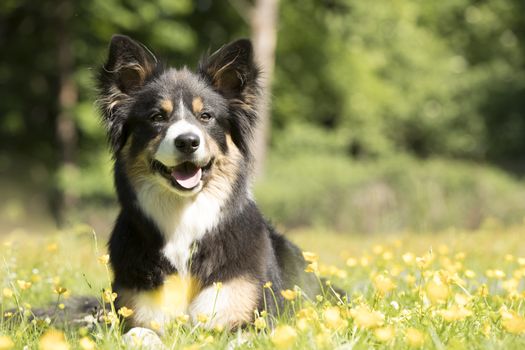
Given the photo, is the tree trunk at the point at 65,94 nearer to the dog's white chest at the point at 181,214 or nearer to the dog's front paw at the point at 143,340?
the dog's white chest at the point at 181,214

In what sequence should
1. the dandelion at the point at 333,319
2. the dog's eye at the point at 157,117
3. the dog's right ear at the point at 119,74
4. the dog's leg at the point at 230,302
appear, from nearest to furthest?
the dandelion at the point at 333,319
the dog's leg at the point at 230,302
the dog's eye at the point at 157,117
the dog's right ear at the point at 119,74

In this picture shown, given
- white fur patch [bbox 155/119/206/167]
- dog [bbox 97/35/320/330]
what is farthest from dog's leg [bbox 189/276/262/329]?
white fur patch [bbox 155/119/206/167]

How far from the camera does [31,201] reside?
2109 cm

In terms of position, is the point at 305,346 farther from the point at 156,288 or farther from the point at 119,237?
the point at 119,237

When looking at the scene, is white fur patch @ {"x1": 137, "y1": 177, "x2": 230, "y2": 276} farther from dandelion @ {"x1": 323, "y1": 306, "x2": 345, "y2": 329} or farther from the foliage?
the foliage

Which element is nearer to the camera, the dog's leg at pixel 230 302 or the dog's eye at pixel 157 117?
the dog's leg at pixel 230 302

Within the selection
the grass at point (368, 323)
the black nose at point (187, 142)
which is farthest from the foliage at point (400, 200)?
the black nose at point (187, 142)

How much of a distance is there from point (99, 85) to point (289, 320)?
6.67ft

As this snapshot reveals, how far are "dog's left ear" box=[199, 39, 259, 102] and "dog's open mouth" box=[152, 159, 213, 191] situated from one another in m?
0.64

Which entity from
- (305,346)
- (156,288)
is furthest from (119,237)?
(305,346)

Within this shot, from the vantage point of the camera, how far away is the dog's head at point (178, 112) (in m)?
4.30

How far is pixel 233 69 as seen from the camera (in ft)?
15.5

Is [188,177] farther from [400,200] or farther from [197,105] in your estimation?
[400,200]

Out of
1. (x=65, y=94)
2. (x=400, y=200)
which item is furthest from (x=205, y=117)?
(x=65, y=94)
